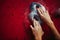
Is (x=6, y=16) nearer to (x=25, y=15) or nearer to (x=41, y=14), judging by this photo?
(x=25, y=15)

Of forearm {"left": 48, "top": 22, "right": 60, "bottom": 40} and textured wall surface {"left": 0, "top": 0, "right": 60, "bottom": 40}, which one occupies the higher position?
textured wall surface {"left": 0, "top": 0, "right": 60, "bottom": 40}

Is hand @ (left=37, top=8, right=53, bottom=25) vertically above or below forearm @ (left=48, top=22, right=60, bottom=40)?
above

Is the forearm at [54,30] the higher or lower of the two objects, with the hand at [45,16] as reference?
lower

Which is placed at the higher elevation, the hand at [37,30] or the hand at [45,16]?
the hand at [45,16]

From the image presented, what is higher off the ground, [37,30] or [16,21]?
[16,21]

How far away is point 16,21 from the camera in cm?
120

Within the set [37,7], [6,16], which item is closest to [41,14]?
[37,7]

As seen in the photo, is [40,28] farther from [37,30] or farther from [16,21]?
[16,21]

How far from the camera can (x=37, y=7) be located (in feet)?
4.06

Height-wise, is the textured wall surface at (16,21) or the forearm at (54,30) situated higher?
the textured wall surface at (16,21)

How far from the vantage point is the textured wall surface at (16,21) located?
118 centimetres

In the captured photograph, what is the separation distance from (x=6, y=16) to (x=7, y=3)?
11cm

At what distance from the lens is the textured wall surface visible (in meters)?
1.18

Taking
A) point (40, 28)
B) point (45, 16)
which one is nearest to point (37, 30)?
point (40, 28)
